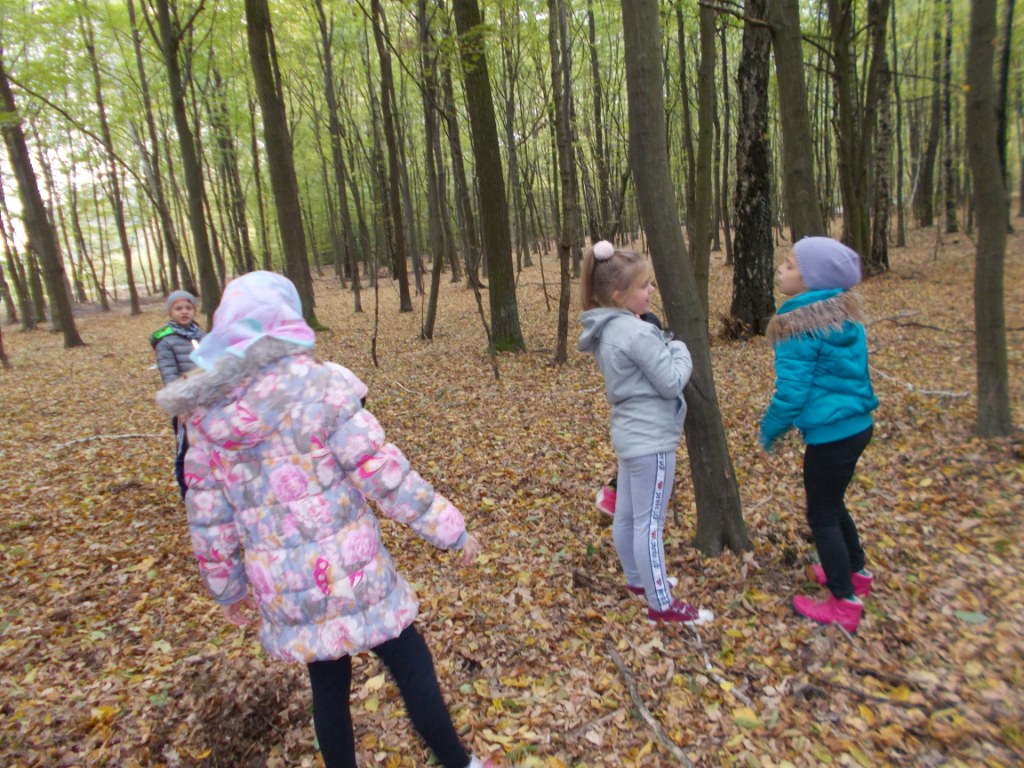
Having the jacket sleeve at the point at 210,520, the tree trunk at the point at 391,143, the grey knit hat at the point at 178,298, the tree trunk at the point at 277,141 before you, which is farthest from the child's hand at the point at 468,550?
Result: the tree trunk at the point at 277,141

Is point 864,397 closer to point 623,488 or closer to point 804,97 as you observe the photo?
point 623,488

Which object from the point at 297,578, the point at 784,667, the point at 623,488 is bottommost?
the point at 784,667

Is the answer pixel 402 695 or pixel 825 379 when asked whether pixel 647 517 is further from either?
pixel 402 695

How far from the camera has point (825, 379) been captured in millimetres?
2709

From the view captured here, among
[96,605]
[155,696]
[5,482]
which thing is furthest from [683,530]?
[5,482]

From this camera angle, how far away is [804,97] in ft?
14.8

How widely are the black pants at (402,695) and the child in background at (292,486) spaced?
15 millimetres

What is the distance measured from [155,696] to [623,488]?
99.8 inches

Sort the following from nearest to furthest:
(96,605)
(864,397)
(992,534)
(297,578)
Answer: (297,578)
(864,397)
(992,534)
(96,605)

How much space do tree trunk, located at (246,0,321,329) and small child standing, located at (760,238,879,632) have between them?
8.78 m

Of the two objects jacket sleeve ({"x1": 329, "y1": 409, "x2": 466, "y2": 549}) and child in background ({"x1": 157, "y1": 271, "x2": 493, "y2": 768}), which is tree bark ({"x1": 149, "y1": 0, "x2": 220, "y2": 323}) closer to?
child in background ({"x1": 157, "y1": 271, "x2": 493, "y2": 768})

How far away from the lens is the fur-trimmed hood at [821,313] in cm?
267

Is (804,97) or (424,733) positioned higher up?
(804,97)

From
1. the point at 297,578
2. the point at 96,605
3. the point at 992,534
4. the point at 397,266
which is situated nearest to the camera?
the point at 297,578
